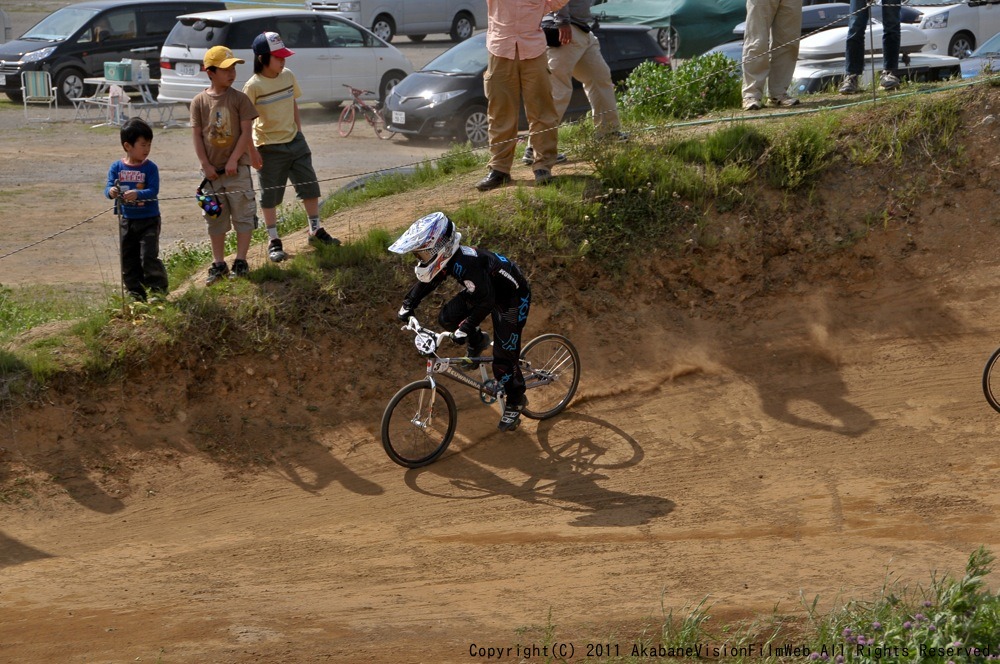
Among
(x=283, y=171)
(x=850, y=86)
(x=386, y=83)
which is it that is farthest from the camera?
(x=386, y=83)

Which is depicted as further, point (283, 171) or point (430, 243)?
point (283, 171)

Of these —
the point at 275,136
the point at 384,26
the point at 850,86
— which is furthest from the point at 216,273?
the point at 384,26

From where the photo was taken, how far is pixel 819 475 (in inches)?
317

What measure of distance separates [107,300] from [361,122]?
41.3 ft

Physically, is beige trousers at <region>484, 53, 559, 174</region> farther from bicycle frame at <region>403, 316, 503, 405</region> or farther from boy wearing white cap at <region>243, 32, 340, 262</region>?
bicycle frame at <region>403, 316, 503, 405</region>

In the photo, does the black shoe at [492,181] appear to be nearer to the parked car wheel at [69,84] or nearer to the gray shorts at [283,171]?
the gray shorts at [283,171]

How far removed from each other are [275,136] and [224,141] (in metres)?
0.60

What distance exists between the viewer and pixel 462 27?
99.5ft

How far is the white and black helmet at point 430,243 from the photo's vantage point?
7289 millimetres

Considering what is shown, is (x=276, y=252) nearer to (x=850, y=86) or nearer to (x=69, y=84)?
(x=850, y=86)

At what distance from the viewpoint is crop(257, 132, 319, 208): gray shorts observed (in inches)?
354

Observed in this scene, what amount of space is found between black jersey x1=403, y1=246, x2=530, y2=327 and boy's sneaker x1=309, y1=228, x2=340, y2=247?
1.97 metres

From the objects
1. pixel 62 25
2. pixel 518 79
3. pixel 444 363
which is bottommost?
pixel 444 363

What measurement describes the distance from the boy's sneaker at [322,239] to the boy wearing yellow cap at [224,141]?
74 centimetres
